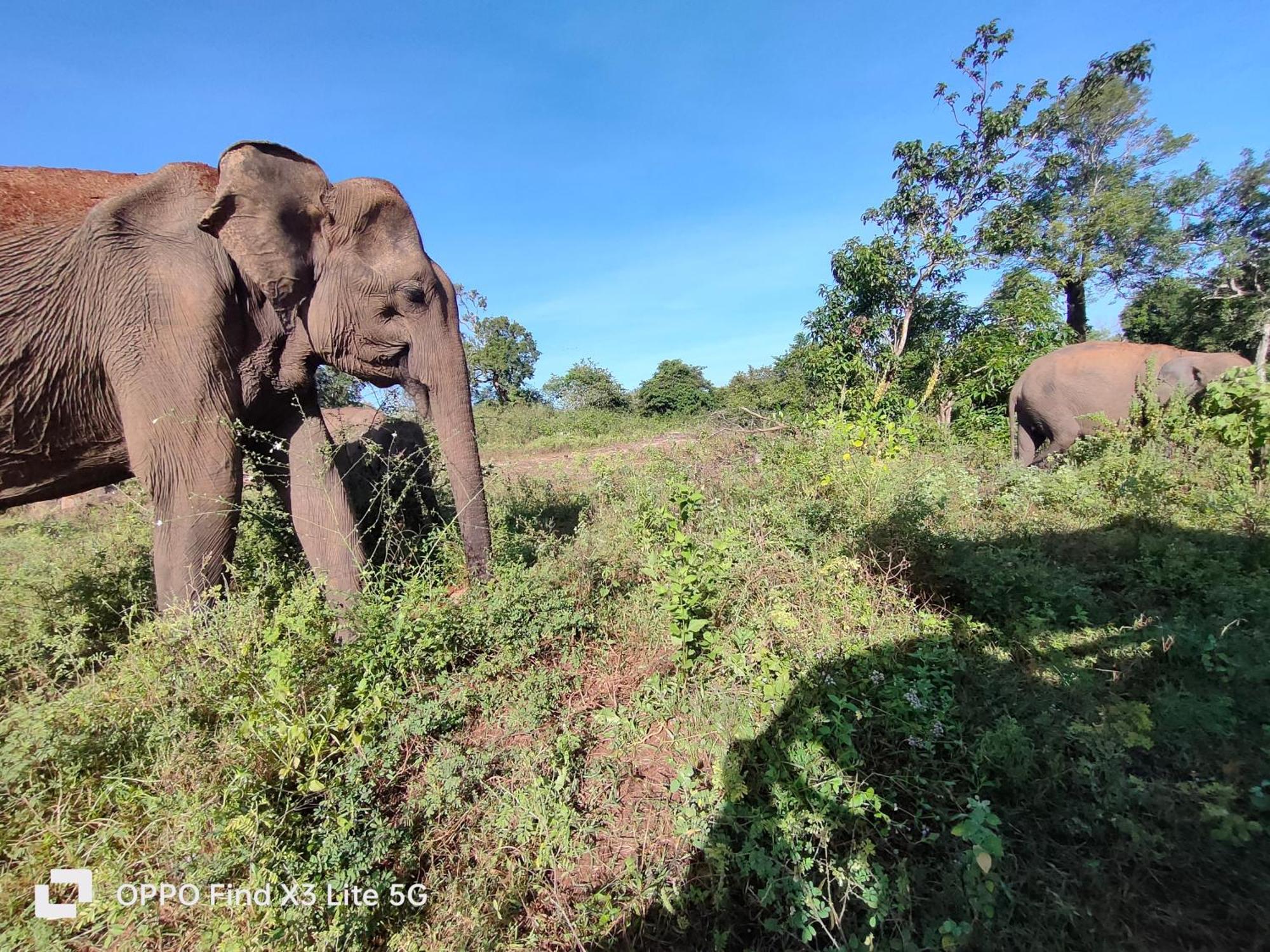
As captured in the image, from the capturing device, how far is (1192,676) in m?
2.37

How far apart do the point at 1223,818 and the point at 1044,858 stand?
0.58m

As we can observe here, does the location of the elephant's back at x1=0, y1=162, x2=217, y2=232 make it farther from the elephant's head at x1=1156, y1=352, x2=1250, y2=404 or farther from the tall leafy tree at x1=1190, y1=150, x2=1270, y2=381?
the tall leafy tree at x1=1190, y1=150, x2=1270, y2=381

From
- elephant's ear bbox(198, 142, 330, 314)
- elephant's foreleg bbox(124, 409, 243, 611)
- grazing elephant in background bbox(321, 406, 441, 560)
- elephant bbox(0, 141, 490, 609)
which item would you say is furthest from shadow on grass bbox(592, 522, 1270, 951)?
elephant's ear bbox(198, 142, 330, 314)

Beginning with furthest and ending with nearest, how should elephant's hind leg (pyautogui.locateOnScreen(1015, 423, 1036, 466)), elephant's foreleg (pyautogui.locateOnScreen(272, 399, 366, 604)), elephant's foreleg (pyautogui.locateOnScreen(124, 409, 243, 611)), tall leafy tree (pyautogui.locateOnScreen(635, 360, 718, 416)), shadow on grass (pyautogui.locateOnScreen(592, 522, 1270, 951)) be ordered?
1. tall leafy tree (pyautogui.locateOnScreen(635, 360, 718, 416))
2. elephant's hind leg (pyautogui.locateOnScreen(1015, 423, 1036, 466))
3. elephant's foreleg (pyautogui.locateOnScreen(272, 399, 366, 604))
4. elephant's foreleg (pyautogui.locateOnScreen(124, 409, 243, 611))
5. shadow on grass (pyautogui.locateOnScreen(592, 522, 1270, 951))

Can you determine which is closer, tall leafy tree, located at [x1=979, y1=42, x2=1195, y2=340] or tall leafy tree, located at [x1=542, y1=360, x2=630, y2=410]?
tall leafy tree, located at [x1=979, y1=42, x2=1195, y2=340]

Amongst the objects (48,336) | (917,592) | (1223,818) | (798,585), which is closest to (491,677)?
(798,585)

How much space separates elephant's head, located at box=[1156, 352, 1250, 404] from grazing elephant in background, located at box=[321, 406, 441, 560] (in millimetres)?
8284

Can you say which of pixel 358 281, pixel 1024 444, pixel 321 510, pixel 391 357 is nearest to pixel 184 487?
pixel 321 510

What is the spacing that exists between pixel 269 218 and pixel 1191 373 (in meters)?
9.74

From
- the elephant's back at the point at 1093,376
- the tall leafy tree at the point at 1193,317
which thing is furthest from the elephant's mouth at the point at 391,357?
the tall leafy tree at the point at 1193,317

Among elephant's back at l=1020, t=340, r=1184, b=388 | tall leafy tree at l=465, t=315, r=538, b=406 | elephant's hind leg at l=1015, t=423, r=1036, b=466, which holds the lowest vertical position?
elephant's hind leg at l=1015, t=423, r=1036, b=466

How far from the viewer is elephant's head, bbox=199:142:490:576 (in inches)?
124

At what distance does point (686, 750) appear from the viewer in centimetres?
227

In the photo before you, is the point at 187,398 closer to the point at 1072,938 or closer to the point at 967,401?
the point at 1072,938
